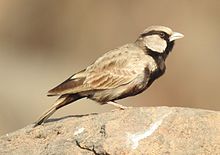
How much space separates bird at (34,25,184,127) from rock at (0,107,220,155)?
1046 millimetres

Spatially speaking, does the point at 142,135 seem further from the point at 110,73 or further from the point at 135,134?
the point at 110,73

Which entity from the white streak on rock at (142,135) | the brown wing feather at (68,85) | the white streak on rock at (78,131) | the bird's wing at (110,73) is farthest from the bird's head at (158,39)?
the white streak on rock at (142,135)

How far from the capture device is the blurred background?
2753 centimetres

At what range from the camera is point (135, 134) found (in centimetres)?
1212

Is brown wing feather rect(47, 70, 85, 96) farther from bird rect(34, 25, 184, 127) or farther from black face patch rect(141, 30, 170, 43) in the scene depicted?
black face patch rect(141, 30, 170, 43)

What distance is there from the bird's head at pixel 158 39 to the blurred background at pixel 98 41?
37.4ft

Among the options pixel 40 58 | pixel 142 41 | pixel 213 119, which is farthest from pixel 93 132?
pixel 40 58

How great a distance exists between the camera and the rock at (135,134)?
1184cm

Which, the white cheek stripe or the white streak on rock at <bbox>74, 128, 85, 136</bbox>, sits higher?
the white cheek stripe

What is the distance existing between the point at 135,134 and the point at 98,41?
60.7 ft

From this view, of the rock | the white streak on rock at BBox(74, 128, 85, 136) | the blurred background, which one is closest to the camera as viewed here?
the rock

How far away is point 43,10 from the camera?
1310 inches

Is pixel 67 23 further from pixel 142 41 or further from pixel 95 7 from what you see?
pixel 142 41

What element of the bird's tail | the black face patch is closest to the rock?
the bird's tail
